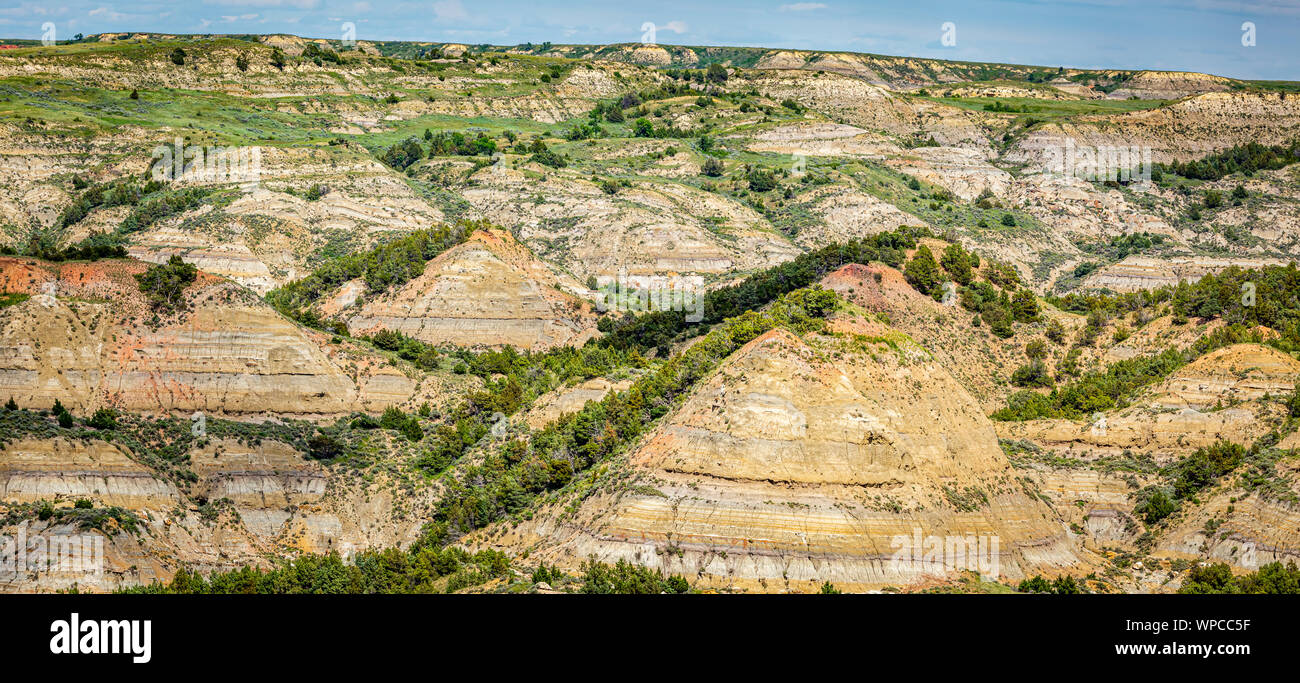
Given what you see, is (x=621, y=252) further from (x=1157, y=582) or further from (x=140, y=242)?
(x=1157, y=582)

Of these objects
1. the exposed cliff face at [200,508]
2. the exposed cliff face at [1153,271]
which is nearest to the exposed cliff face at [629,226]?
the exposed cliff face at [1153,271]

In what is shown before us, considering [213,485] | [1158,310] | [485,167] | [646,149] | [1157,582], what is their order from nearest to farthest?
[1157,582]
[213,485]
[1158,310]
[485,167]
[646,149]

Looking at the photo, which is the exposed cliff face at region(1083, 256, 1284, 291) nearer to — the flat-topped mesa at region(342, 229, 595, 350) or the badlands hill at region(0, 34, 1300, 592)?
the badlands hill at region(0, 34, 1300, 592)

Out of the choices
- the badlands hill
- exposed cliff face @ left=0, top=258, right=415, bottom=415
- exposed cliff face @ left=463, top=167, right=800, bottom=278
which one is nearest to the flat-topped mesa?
the badlands hill

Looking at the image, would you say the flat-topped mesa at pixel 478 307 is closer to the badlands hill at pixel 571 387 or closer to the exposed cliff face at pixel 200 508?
the badlands hill at pixel 571 387
